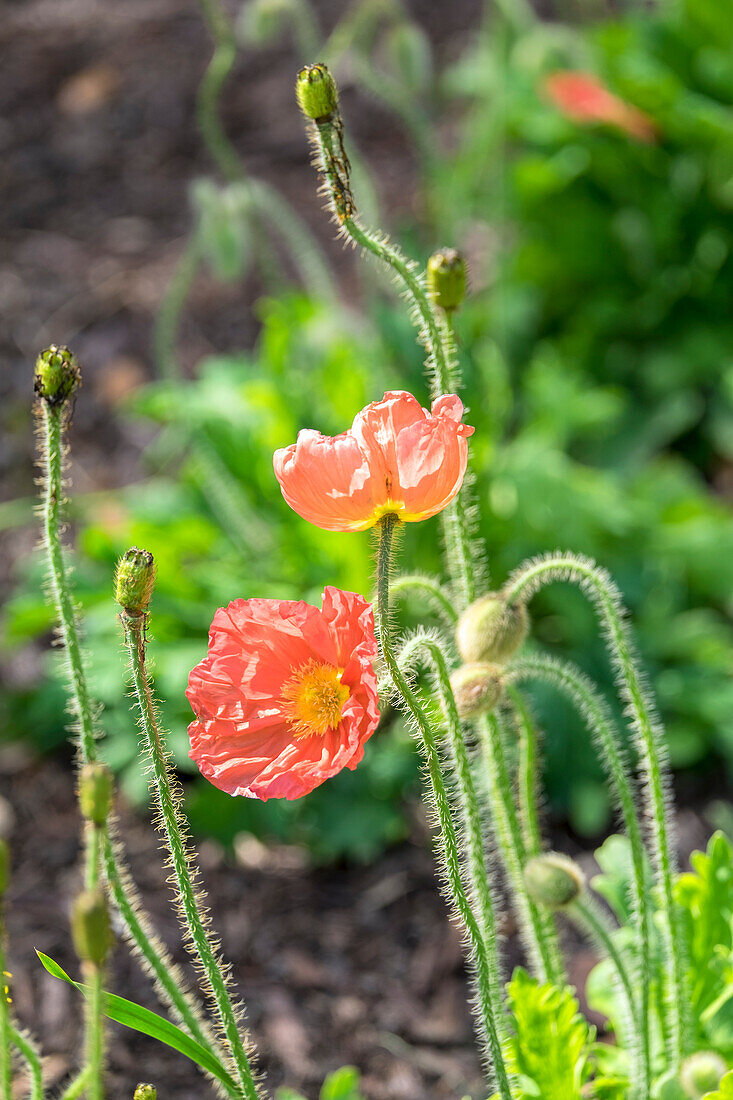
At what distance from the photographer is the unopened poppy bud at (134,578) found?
106cm

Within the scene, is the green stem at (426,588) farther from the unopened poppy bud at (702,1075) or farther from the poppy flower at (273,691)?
the unopened poppy bud at (702,1075)

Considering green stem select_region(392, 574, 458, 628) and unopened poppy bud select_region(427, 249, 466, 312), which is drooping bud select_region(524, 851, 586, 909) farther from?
unopened poppy bud select_region(427, 249, 466, 312)

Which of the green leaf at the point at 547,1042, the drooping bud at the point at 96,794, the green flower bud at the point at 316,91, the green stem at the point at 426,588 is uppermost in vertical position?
the green flower bud at the point at 316,91

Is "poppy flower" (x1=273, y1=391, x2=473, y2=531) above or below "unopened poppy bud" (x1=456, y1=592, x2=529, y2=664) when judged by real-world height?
above

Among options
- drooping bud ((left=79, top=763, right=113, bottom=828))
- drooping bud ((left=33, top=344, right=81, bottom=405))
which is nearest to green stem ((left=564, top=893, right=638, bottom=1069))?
drooping bud ((left=79, top=763, right=113, bottom=828))

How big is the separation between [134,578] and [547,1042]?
0.85m

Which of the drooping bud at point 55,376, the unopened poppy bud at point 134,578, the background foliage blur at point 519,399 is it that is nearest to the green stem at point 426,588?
the unopened poppy bud at point 134,578

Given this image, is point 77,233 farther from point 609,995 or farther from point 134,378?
point 609,995

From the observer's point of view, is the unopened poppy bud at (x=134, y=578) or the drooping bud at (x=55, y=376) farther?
the drooping bud at (x=55, y=376)

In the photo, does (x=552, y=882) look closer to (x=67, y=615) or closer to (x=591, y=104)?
(x=67, y=615)

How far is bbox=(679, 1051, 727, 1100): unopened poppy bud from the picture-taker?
135 centimetres

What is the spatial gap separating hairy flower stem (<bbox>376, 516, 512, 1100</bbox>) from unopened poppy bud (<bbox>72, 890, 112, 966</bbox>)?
354 millimetres

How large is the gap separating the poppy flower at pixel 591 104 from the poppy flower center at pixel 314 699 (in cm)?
292

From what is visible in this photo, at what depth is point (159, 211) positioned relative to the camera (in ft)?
16.2
